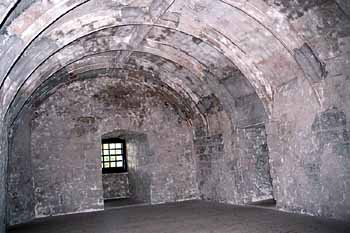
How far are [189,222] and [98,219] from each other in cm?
229

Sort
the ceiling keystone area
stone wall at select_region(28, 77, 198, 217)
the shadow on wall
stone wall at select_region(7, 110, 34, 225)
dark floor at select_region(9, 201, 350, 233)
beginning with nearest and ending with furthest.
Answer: the ceiling keystone area, dark floor at select_region(9, 201, 350, 233), stone wall at select_region(7, 110, 34, 225), stone wall at select_region(28, 77, 198, 217), the shadow on wall

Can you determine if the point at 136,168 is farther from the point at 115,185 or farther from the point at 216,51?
the point at 216,51

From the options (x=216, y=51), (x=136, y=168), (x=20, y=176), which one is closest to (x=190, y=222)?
(x=216, y=51)

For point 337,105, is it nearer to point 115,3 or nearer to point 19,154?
point 115,3

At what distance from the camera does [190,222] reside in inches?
242

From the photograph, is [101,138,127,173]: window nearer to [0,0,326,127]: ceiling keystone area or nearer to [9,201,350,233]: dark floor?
[9,201,350,233]: dark floor

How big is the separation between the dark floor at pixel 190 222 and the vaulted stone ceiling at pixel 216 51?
82cm

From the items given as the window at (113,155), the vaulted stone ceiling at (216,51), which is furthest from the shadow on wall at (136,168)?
the vaulted stone ceiling at (216,51)

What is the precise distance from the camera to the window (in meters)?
11.5

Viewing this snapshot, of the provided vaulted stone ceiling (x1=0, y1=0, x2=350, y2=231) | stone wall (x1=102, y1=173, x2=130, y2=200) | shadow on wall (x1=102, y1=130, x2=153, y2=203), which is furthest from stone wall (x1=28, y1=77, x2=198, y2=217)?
stone wall (x1=102, y1=173, x2=130, y2=200)

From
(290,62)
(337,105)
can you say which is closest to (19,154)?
(290,62)

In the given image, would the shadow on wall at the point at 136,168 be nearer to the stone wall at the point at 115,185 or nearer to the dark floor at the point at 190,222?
the stone wall at the point at 115,185

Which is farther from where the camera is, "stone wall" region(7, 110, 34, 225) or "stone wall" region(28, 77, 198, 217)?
"stone wall" region(28, 77, 198, 217)

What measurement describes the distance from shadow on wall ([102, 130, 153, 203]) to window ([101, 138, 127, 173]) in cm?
28
